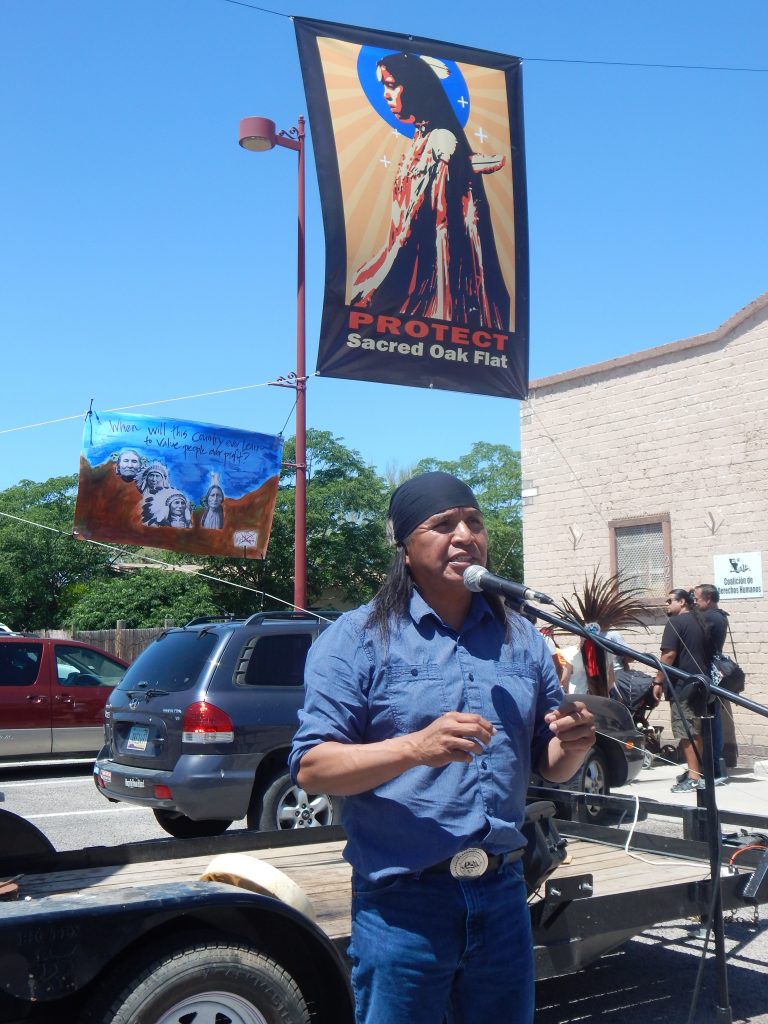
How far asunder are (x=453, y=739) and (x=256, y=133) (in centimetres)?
1432

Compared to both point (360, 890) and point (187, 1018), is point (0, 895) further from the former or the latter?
point (360, 890)

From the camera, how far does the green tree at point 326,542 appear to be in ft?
114

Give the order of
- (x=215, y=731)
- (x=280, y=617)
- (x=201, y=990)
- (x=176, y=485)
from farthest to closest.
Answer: (x=176, y=485) < (x=280, y=617) < (x=215, y=731) < (x=201, y=990)

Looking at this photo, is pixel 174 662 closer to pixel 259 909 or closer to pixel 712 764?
pixel 259 909

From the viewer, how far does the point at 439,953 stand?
8.00 ft

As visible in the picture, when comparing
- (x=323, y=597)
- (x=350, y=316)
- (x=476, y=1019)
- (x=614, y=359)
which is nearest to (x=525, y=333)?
(x=350, y=316)

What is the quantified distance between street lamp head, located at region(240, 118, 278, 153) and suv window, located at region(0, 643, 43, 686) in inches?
299

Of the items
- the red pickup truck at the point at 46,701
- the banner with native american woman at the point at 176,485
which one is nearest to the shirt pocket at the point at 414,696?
the banner with native american woman at the point at 176,485

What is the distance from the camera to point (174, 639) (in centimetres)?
887

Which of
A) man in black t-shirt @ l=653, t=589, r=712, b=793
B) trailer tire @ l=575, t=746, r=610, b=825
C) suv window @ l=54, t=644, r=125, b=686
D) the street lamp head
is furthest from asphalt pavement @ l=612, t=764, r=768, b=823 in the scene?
the street lamp head

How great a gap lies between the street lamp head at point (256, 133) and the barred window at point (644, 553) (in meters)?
7.47

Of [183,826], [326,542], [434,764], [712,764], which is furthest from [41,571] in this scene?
[434,764]

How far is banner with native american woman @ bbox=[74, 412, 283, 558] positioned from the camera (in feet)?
41.7

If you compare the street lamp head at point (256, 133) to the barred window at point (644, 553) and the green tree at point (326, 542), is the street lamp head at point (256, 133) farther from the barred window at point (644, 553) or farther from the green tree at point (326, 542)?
the green tree at point (326, 542)
